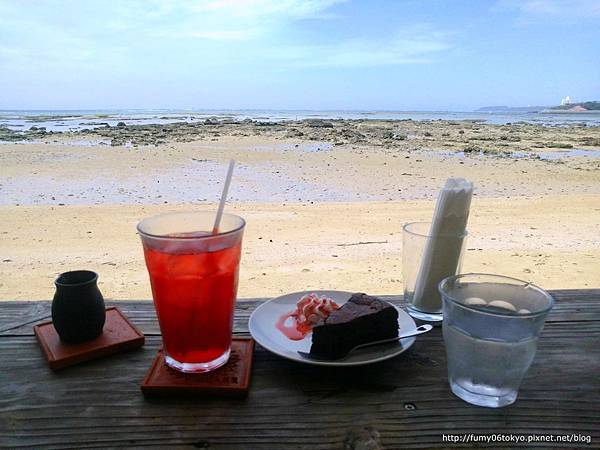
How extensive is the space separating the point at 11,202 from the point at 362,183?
7.33 m

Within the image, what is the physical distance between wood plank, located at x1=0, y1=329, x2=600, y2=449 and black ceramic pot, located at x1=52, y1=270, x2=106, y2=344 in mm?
86

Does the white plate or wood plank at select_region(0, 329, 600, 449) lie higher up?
the white plate

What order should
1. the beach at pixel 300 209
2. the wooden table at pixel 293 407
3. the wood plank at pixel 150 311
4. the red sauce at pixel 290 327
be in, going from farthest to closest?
the beach at pixel 300 209, the wood plank at pixel 150 311, the red sauce at pixel 290 327, the wooden table at pixel 293 407

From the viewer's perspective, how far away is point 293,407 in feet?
2.96

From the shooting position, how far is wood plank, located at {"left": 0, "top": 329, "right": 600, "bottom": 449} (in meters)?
0.83

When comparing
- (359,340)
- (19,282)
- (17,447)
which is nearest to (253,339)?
(359,340)

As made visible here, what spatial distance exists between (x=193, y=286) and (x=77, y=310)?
0.35 metres

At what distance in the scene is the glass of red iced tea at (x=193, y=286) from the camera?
0.92 metres

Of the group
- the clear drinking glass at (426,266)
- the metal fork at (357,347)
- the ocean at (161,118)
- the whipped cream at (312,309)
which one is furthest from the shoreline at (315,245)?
the ocean at (161,118)

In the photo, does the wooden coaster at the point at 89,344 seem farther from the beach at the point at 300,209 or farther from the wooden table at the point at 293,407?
the beach at the point at 300,209

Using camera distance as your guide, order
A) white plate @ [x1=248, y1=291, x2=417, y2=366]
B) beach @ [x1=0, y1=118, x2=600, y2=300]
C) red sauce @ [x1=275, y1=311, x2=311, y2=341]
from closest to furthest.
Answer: white plate @ [x1=248, y1=291, x2=417, y2=366] < red sauce @ [x1=275, y1=311, x2=311, y2=341] < beach @ [x1=0, y1=118, x2=600, y2=300]

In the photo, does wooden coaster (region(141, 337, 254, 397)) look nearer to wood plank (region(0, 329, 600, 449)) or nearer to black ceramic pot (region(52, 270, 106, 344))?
wood plank (region(0, 329, 600, 449))

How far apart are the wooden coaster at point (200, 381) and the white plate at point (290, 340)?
79 millimetres

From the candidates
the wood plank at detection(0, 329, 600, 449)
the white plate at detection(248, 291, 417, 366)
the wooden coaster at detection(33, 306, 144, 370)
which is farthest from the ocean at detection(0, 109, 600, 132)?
the wood plank at detection(0, 329, 600, 449)
